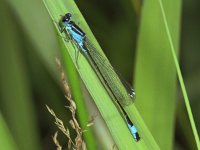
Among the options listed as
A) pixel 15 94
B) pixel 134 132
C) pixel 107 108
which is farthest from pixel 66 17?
pixel 15 94

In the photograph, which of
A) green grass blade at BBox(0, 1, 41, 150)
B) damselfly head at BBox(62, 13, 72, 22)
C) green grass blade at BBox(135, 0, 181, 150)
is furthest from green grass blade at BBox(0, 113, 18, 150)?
green grass blade at BBox(0, 1, 41, 150)

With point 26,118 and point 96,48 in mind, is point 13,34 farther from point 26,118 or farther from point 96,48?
point 96,48

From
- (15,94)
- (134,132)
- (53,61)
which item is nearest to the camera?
(134,132)

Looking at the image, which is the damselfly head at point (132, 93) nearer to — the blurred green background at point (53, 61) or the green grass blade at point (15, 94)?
the blurred green background at point (53, 61)

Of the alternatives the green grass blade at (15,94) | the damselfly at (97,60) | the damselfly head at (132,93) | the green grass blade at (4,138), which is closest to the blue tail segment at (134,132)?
the damselfly at (97,60)

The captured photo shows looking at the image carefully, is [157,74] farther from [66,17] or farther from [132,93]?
[66,17]
